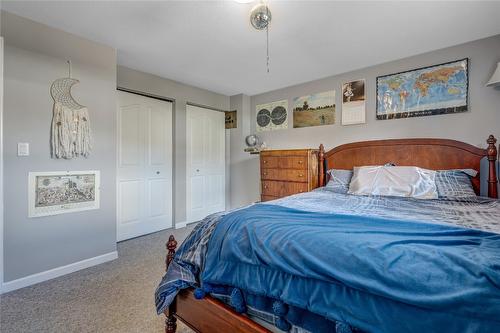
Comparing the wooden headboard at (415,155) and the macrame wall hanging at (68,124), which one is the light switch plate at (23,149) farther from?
the wooden headboard at (415,155)

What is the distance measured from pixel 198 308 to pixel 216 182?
3.28 meters

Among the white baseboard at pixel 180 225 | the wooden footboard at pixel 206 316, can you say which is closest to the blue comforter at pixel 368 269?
the wooden footboard at pixel 206 316

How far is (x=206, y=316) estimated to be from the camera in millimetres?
1256

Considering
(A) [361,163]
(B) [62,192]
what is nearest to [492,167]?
(A) [361,163]

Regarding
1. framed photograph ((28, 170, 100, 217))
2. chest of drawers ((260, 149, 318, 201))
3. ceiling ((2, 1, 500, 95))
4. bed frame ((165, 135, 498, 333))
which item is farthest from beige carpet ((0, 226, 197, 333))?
ceiling ((2, 1, 500, 95))

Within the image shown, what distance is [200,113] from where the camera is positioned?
4230 millimetres

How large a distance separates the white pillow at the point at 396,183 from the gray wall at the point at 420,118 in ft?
2.14

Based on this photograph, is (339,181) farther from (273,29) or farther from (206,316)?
(206,316)

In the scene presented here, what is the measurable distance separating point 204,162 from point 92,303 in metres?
2.72

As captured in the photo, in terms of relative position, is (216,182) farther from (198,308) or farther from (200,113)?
(198,308)

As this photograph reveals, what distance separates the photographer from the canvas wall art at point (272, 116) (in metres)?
4.07

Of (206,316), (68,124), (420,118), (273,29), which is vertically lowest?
(206,316)

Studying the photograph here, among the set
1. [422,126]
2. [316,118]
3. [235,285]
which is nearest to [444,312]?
[235,285]

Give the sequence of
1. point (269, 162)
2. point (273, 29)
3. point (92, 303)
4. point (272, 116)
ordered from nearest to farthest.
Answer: point (92, 303), point (273, 29), point (269, 162), point (272, 116)
